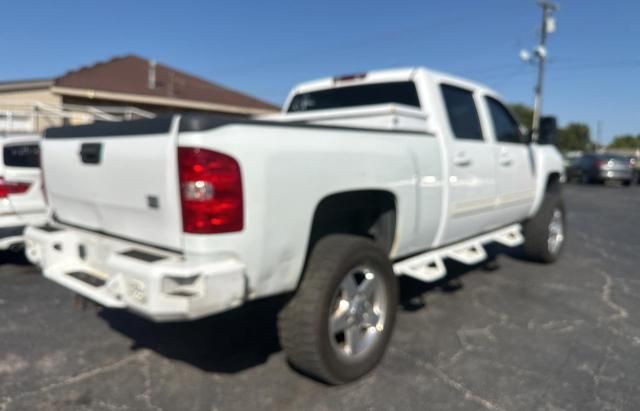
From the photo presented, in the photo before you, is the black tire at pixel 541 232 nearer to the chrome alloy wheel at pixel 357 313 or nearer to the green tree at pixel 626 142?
the chrome alloy wheel at pixel 357 313

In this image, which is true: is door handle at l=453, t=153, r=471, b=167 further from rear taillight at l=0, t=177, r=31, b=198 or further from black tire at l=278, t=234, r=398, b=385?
rear taillight at l=0, t=177, r=31, b=198

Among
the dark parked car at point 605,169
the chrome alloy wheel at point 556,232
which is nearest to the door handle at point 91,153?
the chrome alloy wheel at point 556,232

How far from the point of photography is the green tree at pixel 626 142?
71.6 m

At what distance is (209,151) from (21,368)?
2.03m

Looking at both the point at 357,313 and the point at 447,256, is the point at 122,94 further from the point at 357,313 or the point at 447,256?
the point at 357,313

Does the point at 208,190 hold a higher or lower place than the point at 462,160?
lower

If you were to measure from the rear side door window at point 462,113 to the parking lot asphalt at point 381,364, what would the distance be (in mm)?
1502

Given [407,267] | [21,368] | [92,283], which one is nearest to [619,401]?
[407,267]

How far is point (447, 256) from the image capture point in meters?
4.11

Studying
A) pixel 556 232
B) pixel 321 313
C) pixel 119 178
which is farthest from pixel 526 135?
pixel 119 178

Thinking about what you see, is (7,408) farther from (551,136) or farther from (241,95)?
(241,95)

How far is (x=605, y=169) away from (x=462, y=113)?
20071mm

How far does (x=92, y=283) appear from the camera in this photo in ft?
8.53

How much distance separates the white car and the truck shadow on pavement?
1.58 m
